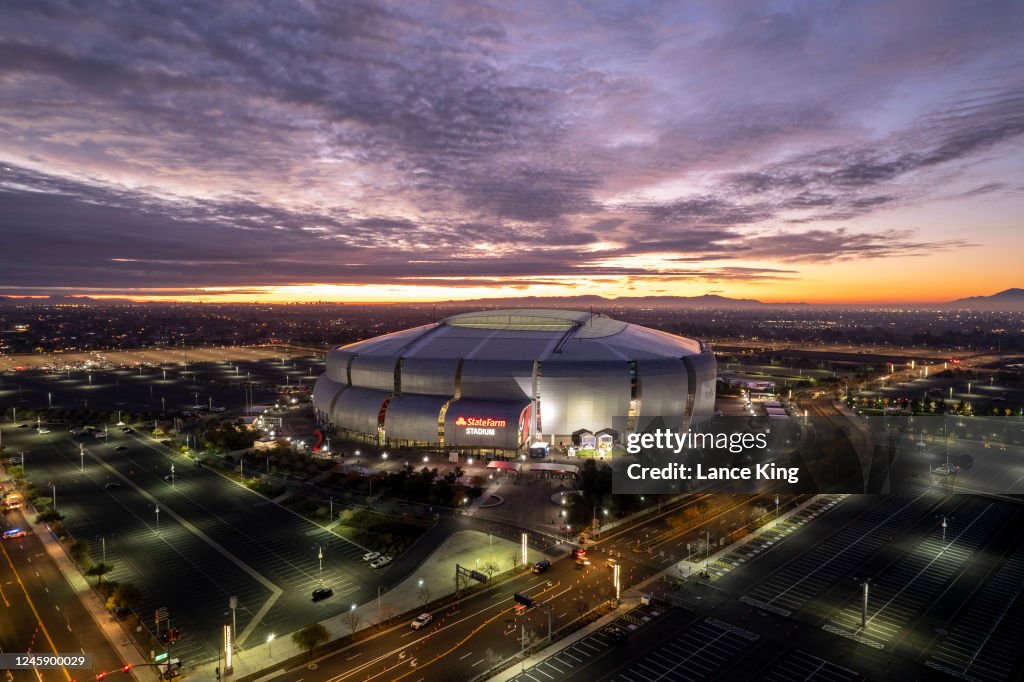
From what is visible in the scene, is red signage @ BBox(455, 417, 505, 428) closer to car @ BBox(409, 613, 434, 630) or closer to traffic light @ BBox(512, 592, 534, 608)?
traffic light @ BBox(512, 592, 534, 608)

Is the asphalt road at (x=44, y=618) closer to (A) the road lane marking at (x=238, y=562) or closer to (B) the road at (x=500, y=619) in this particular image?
(A) the road lane marking at (x=238, y=562)

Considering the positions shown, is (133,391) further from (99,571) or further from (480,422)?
(99,571)

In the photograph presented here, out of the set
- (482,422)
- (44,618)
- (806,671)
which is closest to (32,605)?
(44,618)

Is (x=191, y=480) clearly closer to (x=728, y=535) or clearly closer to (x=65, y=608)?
(x=65, y=608)

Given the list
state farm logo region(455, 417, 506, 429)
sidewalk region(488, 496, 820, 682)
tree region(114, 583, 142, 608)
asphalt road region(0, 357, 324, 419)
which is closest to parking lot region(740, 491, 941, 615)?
sidewalk region(488, 496, 820, 682)

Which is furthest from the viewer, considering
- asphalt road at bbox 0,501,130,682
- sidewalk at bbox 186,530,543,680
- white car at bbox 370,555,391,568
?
white car at bbox 370,555,391,568

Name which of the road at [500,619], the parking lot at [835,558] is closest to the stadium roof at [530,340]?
the road at [500,619]
